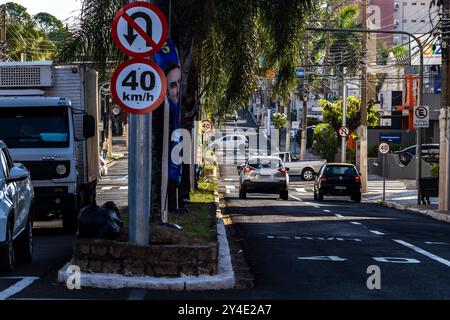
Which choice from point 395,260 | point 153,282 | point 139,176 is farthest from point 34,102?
point 153,282

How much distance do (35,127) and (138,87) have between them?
8033 mm

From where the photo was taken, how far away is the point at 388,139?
68.7 meters

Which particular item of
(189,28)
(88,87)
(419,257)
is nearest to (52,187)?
(88,87)

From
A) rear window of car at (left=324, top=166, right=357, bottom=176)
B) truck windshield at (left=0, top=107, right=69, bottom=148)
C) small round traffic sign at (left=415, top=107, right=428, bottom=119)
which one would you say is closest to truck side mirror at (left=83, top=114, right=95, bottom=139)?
truck windshield at (left=0, top=107, right=69, bottom=148)

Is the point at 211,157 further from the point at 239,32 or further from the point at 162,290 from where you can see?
the point at 162,290

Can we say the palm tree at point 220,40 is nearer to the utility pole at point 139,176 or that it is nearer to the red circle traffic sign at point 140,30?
the utility pole at point 139,176

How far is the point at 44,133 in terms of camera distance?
18.7m

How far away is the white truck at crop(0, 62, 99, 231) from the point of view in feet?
60.8

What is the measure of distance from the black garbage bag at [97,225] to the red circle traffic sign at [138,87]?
5.22 feet

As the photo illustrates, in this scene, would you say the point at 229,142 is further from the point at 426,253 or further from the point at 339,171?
the point at 426,253

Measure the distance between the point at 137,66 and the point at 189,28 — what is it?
A: 26.8 feet

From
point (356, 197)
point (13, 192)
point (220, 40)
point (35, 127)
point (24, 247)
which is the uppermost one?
point (220, 40)

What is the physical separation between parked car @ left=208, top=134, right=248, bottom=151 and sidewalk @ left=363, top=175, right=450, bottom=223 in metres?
23.2

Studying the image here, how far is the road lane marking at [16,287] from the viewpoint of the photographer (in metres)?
10.2
